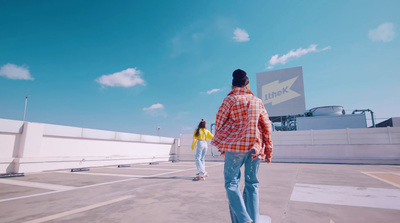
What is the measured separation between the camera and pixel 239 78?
1.96m

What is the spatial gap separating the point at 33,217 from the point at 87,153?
7.29 meters

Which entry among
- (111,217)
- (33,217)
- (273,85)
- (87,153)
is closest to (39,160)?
(87,153)

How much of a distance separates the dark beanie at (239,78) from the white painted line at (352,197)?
2.10 metres

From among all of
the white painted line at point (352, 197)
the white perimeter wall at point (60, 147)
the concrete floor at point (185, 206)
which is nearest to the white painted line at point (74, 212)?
the concrete floor at point (185, 206)

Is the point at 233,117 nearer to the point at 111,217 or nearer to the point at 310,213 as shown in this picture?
the point at 310,213

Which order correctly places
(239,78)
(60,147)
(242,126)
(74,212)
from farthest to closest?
(60,147)
(74,212)
(239,78)
(242,126)

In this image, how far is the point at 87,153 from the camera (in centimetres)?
868

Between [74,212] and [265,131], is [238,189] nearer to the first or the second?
[265,131]

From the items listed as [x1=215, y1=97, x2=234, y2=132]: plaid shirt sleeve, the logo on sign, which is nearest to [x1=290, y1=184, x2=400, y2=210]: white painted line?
[x1=215, y1=97, x2=234, y2=132]: plaid shirt sleeve

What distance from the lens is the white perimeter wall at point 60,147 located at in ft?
20.3

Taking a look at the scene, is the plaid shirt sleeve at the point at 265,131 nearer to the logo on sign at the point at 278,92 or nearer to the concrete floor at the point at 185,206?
the concrete floor at the point at 185,206

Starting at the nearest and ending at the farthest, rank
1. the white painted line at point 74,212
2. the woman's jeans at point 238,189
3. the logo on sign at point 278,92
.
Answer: the woman's jeans at point 238,189 < the white painted line at point 74,212 < the logo on sign at point 278,92

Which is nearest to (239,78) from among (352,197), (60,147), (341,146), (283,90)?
(352,197)

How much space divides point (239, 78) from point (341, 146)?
14.2 m
